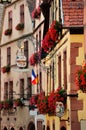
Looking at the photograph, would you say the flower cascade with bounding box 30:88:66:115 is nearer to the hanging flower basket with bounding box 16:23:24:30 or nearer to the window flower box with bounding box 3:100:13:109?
the window flower box with bounding box 3:100:13:109

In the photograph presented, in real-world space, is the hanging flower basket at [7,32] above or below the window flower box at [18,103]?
above

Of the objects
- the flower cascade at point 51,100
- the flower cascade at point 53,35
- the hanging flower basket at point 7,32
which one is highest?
the hanging flower basket at point 7,32

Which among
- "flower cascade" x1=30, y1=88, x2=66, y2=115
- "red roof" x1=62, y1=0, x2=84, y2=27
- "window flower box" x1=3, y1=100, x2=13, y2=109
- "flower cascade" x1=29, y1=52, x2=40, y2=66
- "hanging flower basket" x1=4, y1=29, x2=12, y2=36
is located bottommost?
"window flower box" x1=3, y1=100, x2=13, y2=109

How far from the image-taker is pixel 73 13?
2103 centimetres

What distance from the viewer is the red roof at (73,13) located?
20.7 m

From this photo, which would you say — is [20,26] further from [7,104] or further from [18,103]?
[18,103]

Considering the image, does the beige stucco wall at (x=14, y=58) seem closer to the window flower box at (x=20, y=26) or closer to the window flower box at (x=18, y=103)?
the window flower box at (x=20, y=26)

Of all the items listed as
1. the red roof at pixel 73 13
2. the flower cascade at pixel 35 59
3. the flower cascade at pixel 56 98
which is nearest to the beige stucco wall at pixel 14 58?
the flower cascade at pixel 35 59

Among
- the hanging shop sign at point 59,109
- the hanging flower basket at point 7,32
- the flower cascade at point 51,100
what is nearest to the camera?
the hanging shop sign at point 59,109

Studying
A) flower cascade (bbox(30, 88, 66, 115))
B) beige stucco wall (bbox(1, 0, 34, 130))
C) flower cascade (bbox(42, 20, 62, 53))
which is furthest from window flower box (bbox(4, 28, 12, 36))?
flower cascade (bbox(30, 88, 66, 115))

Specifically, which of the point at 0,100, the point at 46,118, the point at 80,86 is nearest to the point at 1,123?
the point at 0,100

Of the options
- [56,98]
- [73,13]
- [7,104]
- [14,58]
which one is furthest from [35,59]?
[56,98]

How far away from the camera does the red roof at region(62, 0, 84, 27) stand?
20.7 metres

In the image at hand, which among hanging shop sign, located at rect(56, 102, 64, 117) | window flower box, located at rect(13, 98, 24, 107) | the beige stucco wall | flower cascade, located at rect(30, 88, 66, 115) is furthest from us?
the beige stucco wall
